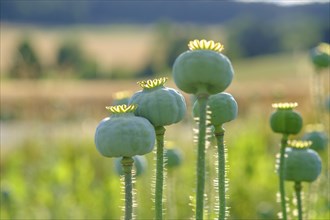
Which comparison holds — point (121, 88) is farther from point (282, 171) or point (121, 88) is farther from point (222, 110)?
point (222, 110)

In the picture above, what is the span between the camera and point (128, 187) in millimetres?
1104

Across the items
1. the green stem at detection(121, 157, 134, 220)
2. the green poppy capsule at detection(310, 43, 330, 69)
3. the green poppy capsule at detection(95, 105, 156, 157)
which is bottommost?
the green stem at detection(121, 157, 134, 220)

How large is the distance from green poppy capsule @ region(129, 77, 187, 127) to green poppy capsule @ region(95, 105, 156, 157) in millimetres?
22

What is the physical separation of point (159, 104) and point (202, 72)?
12cm

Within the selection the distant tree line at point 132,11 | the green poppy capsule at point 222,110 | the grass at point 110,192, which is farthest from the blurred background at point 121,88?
the green poppy capsule at point 222,110

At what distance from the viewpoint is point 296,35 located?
40125 mm

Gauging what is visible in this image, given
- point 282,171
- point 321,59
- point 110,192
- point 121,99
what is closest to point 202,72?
point 282,171

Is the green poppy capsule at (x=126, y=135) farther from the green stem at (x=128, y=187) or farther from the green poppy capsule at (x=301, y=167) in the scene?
the green poppy capsule at (x=301, y=167)

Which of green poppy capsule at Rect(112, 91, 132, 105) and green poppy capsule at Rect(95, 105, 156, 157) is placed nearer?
green poppy capsule at Rect(95, 105, 156, 157)

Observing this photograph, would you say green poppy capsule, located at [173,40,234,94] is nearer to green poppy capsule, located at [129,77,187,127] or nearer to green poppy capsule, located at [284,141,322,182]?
green poppy capsule, located at [129,77,187,127]

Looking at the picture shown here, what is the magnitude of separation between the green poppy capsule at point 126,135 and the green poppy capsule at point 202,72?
9 centimetres

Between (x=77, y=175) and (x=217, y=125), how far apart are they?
3349 mm

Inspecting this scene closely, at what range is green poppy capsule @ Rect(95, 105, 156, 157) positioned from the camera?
111 cm

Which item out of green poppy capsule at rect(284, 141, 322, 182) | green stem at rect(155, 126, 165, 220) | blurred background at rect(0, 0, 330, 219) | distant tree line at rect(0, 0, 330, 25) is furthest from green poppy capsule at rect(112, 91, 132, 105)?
distant tree line at rect(0, 0, 330, 25)
